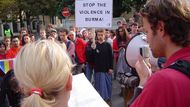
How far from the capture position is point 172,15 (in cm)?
196

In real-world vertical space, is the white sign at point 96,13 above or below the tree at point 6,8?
above

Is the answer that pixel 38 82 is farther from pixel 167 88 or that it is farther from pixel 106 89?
pixel 106 89

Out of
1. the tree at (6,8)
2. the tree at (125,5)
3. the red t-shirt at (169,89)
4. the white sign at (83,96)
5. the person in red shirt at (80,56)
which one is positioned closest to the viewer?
the red t-shirt at (169,89)

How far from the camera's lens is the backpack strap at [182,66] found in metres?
1.79

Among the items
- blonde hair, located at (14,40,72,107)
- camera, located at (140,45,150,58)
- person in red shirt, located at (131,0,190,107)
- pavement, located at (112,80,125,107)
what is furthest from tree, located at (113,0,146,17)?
blonde hair, located at (14,40,72,107)

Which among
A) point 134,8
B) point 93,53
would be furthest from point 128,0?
point 93,53

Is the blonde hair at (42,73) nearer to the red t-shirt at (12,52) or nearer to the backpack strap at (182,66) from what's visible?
the backpack strap at (182,66)

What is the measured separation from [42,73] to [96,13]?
6829 millimetres

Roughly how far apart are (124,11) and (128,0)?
2.00m

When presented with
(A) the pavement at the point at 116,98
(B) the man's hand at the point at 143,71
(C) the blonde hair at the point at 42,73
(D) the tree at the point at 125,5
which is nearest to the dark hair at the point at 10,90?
(B) the man's hand at the point at 143,71

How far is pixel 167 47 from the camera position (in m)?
2.01

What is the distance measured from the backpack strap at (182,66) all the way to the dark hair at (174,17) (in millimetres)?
187

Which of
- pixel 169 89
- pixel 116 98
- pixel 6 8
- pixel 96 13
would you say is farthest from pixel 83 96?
pixel 6 8

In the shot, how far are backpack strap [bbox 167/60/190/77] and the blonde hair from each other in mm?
470
